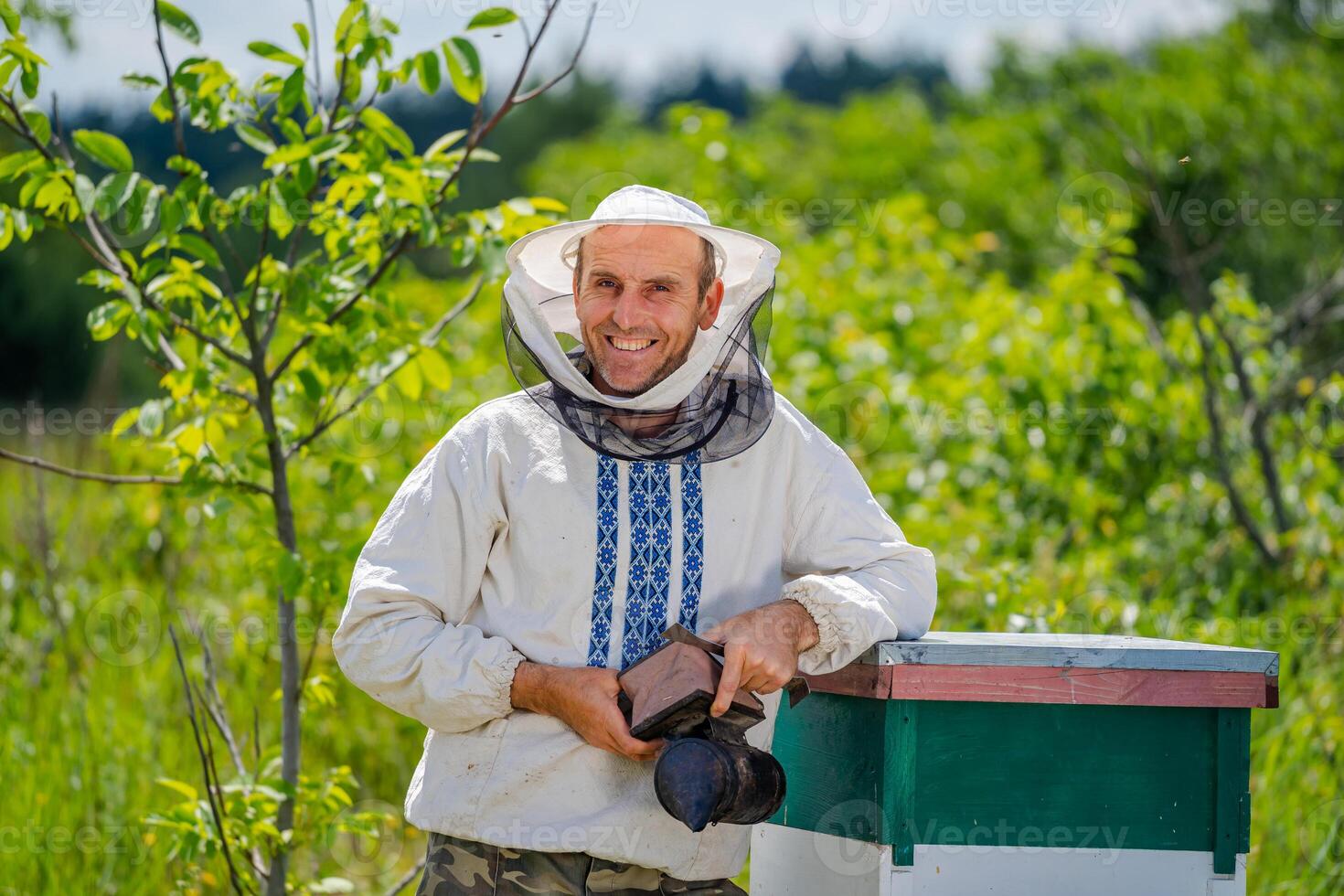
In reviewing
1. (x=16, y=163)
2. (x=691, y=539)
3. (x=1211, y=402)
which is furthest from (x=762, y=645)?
(x=1211, y=402)

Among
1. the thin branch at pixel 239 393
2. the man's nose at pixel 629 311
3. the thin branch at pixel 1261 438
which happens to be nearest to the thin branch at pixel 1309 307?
the thin branch at pixel 1261 438

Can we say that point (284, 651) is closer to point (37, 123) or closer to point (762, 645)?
point (37, 123)

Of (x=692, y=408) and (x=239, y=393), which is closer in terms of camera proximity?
Result: (x=692, y=408)

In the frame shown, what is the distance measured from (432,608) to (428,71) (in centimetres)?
115

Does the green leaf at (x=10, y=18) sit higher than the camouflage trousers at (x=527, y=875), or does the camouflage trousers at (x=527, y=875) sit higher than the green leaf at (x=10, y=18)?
the green leaf at (x=10, y=18)

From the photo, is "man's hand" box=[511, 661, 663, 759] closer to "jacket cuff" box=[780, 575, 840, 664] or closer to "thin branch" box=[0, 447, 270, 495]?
"jacket cuff" box=[780, 575, 840, 664]

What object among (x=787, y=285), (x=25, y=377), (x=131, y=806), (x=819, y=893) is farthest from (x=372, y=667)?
(x=25, y=377)

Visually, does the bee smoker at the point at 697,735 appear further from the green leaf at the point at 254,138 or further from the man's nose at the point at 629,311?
the green leaf at the point at 254,138

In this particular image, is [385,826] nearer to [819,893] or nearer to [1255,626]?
[819,893]

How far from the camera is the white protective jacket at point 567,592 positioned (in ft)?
6.91

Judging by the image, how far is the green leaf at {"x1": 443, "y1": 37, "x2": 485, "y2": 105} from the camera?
2.74m

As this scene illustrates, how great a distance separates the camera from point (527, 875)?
2.12 meters

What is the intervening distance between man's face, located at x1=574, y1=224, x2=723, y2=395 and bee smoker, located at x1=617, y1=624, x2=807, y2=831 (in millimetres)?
475

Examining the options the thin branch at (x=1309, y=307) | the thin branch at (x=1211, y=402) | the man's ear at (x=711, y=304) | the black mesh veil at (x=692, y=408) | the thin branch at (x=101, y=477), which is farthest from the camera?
the thin branch at (x=1309, y=307)
